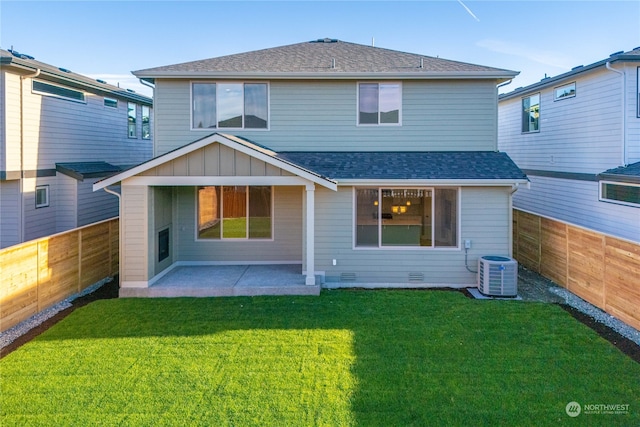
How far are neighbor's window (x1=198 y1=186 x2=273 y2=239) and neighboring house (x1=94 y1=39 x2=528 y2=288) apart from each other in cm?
3

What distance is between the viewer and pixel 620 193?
1057 cm

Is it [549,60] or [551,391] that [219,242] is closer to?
[551,391]

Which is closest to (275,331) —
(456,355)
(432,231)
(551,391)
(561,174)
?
(456,355)

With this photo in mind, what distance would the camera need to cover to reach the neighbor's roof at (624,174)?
31.0ft

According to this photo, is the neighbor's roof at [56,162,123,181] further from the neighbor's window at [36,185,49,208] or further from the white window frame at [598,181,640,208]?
the white window frame at [598,181,640,208]

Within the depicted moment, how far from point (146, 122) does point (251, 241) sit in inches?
393

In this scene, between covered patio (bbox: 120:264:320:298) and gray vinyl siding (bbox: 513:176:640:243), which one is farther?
gray vinyl siding (bbox: 513:176:640:243)

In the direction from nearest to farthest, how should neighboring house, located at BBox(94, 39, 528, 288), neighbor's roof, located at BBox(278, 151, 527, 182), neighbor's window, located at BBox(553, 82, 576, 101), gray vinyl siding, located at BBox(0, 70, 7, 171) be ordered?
neighboring house, located at BBox(94, 39, 528, 288) < neighbor's roof, located at BBox(278, 151, 527, 182) < gray vinyl siding, located at BBox(0, 70, 7, 171) < neighbor's window, located at BBox(553, 82, 576, 101)

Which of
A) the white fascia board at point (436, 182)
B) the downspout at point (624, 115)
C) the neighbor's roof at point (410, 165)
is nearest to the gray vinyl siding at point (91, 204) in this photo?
the neighbor's roof at point (410, 165)

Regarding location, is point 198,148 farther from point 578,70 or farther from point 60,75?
point 578,70

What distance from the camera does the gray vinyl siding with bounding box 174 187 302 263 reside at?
11.5 metres

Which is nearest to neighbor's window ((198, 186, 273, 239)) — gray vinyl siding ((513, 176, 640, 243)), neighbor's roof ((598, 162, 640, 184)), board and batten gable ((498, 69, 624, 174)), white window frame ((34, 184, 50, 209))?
white window frame ((34, 184, 50, 209))

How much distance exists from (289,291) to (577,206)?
9196mm

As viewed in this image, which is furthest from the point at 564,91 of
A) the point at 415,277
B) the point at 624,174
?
the point at 415,277
